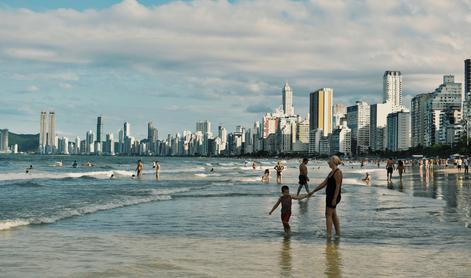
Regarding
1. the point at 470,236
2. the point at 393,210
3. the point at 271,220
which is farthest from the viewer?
the point at 393,210

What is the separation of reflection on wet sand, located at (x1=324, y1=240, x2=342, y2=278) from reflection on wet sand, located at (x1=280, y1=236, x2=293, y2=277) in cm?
59

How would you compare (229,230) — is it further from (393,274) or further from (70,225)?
(393,274)

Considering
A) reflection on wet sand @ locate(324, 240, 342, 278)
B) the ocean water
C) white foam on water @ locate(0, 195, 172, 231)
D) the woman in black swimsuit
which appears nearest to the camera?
reflection on wet sand @ locate(324, 240, 342, 278)

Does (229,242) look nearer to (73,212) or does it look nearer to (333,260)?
(333,260)

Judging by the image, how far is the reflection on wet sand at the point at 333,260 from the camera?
9159 millimetres

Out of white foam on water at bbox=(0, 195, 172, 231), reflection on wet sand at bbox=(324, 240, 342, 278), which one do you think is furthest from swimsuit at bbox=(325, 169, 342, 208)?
white foam on water at bbox=(0, 195, 172, 231)

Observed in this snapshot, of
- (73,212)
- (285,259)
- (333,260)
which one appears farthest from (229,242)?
(73,212)

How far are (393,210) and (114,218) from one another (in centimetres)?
897

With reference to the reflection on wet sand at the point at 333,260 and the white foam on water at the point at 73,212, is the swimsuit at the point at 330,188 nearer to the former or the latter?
the reflection on wet sand at the point at 333,260

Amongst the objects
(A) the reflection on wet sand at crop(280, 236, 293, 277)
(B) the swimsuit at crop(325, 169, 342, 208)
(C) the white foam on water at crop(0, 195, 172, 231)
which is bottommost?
(C) the white foam on water at crop(0, 195, 172, 231)

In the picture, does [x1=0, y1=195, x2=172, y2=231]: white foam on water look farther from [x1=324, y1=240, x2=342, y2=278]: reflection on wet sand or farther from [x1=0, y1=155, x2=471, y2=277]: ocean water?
[x1=324, y1=240, x2=342, y2=278]: reflection on wet sand

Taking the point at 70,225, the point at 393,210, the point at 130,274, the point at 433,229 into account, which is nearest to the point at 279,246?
the point at 130,274

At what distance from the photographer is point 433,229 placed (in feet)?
47.0

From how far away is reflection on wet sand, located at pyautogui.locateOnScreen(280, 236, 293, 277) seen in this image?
30.3 feet
